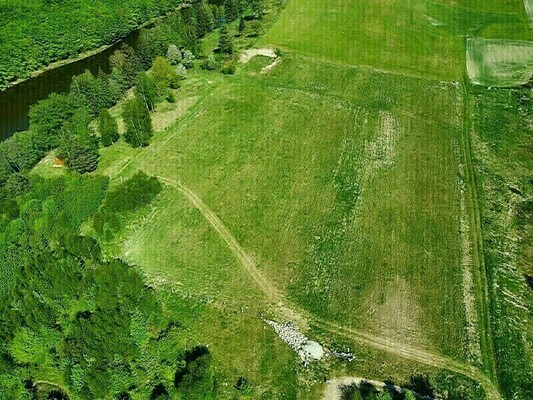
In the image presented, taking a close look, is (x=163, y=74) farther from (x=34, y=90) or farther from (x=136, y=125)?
(x=34, y=90)

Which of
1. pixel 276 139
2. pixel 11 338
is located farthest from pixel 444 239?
pixel 11 338

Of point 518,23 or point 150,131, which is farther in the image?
point 518,23

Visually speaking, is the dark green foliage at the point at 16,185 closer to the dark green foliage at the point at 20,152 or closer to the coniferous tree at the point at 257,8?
the dark green foliage at the point at 20,152

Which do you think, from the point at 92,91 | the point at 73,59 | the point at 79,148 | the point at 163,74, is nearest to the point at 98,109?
the point at 92,91

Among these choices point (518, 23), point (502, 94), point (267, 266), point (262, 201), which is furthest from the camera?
point (518, 23)

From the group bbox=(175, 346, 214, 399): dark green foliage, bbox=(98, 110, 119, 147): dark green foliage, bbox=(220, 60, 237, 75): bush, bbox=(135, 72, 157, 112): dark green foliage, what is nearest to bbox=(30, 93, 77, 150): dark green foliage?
bbox=(98, 110, 119, 147): dark green foliage

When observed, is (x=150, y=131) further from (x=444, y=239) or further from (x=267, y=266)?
(x=444, y=239)
